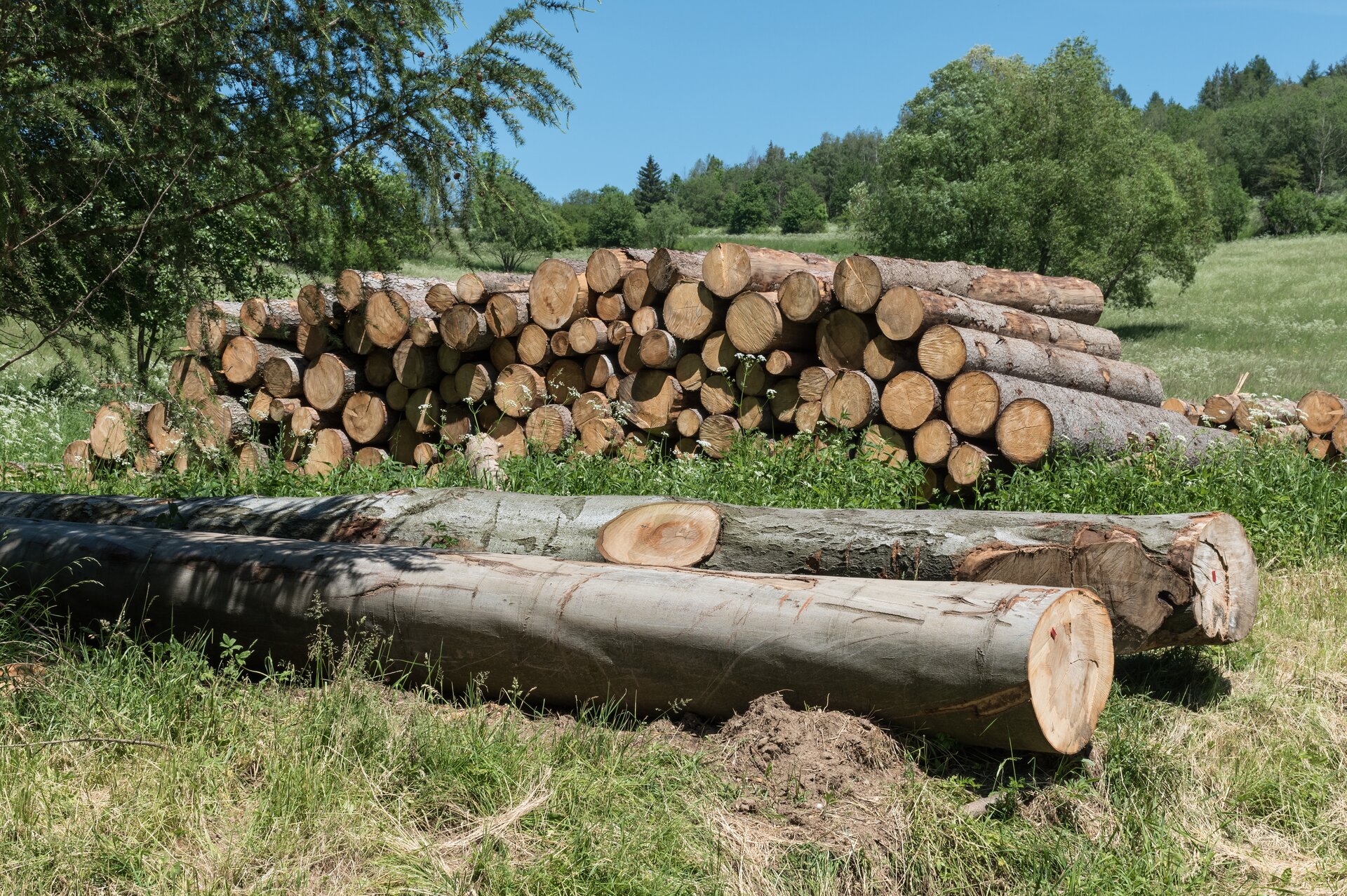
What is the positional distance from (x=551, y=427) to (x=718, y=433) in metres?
1.40

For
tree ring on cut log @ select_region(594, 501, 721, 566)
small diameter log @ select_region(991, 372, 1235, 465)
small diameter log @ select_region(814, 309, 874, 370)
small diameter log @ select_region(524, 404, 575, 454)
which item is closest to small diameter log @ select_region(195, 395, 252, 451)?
small diameter log @ select_region(524, 404, 575, 454)

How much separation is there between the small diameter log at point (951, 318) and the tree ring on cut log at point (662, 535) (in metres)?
3.01

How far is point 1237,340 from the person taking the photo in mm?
25609

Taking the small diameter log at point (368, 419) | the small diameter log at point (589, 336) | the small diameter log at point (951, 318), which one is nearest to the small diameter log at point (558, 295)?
the small diameter log at point (589, 336)

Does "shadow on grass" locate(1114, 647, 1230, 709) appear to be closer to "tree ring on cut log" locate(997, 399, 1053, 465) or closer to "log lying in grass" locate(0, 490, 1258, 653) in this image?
"log lying in grass" locate(0, 490, 1258, 653)

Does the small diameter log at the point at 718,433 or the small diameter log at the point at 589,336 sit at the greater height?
the small diameter log at the point at 589,336

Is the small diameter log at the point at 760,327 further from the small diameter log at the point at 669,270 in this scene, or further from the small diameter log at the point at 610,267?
the small diameter log at the point at 610,267

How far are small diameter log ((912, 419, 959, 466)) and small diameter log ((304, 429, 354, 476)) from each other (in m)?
5.02

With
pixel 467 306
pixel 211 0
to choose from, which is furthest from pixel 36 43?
pixel 467 306

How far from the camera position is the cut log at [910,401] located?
6461mm

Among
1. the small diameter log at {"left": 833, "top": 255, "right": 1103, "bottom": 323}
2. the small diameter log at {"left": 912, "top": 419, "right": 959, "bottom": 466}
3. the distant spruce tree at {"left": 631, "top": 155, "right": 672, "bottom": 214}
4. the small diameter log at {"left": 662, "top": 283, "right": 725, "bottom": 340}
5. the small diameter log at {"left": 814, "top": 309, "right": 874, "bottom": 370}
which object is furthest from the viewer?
the distant spruce tree at {"left": 631, "top": 155, "right": 672, "bottom": 214}

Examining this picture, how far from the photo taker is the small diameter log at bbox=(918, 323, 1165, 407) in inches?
253

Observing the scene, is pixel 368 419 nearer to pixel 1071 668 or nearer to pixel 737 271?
pixel 737 271

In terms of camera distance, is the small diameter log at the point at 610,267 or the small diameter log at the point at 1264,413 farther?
the small diameter log at the point at 1264,413
